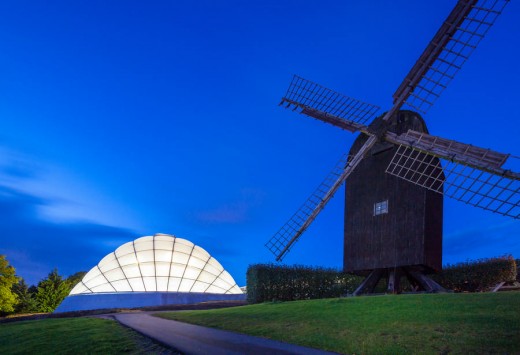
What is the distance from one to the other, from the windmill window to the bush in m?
4.58

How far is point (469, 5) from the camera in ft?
64.4

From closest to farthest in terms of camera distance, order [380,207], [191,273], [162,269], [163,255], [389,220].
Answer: [389,220]
[380,207]
[162,269]
[191,273]
[163,255]

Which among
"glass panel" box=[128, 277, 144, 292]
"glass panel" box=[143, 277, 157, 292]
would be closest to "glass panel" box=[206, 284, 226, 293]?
"glass panel" box=[143, 277, 157, 292]

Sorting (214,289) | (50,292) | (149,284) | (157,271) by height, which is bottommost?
(50,292)

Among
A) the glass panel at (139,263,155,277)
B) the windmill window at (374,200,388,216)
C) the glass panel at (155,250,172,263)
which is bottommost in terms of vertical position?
the glass panel at (139,263,155,277)

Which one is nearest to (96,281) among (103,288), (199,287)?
(103,288)

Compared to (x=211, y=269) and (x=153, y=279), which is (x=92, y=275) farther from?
(x=211, y=269)

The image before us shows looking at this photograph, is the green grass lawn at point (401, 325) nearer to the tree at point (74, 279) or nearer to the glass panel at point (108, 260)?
the glass panel at point (108, 260)

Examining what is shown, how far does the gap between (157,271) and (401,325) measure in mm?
31372

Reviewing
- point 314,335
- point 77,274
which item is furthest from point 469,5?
point 77,274

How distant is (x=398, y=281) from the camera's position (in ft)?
70.8

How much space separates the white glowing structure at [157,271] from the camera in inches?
1485

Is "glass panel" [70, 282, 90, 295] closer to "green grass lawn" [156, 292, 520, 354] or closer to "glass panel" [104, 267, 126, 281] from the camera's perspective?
"glass panel" [104, 267, 126, 281]

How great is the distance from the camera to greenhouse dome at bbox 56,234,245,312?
34.4 meters
